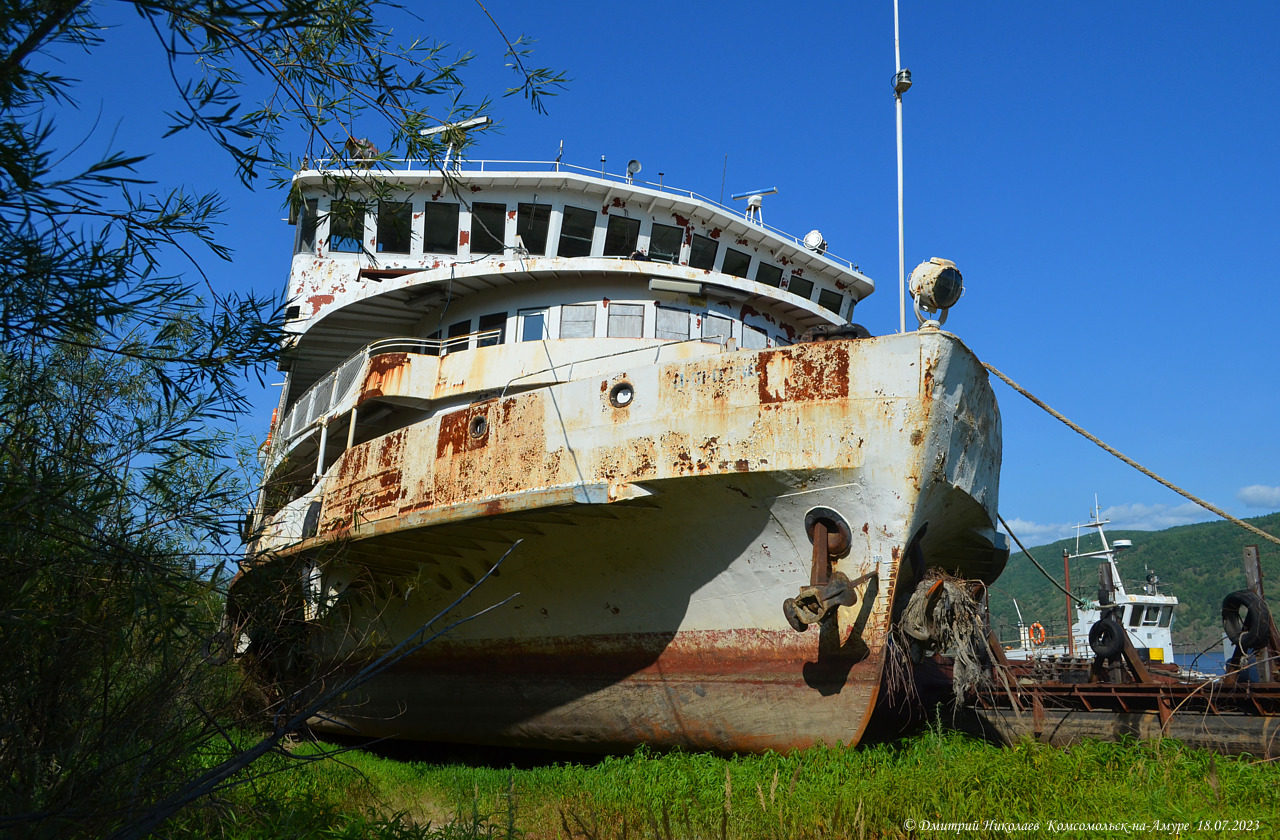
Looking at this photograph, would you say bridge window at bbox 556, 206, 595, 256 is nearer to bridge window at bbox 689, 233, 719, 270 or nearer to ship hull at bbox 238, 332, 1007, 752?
bridge window at bbox 689, 233, 719, 270

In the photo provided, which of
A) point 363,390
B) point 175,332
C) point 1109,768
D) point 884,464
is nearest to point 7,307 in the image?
point 175,332

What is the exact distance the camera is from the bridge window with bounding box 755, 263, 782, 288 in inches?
466

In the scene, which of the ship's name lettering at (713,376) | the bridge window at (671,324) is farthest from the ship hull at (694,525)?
the bridge window at (671,324)

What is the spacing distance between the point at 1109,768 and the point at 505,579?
5.64 metres

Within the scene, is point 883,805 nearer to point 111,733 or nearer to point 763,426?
point 763,426

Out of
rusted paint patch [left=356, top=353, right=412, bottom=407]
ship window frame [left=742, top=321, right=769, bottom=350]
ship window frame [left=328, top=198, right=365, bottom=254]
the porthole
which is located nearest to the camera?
ship window frame [left=328, top=198, right=365, bottom=254]

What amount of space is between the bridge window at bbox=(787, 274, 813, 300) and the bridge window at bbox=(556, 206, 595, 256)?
2.81 m

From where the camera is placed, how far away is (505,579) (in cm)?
913

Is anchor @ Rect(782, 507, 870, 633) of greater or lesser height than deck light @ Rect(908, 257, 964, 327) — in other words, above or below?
below

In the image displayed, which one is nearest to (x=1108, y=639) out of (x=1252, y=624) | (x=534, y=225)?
(x=1252, y=624)

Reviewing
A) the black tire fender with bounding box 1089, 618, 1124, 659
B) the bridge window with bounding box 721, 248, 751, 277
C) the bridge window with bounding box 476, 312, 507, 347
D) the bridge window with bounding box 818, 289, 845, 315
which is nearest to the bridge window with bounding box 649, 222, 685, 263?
the bridge window with bounding box 721, 248, 751, 277

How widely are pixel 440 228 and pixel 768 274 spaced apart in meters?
4.30

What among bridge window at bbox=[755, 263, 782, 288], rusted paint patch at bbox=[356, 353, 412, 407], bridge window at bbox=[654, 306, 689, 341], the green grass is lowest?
the green grass

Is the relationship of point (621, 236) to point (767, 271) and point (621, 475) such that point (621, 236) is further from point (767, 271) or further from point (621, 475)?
point (621, 475)
